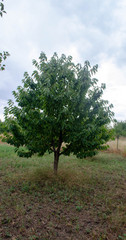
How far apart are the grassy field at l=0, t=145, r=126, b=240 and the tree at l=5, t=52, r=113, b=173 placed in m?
1.56

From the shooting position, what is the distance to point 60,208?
16.1 ft

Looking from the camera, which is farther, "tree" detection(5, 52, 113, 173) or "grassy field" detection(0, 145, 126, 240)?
"tree" detection(5, 52, 113, 173)

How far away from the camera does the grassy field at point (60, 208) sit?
3.71 meters

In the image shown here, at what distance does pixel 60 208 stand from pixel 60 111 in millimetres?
3331

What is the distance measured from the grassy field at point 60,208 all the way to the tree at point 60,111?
156 centimetres

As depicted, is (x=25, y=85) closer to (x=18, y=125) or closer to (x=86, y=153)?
(x=18, y=125)

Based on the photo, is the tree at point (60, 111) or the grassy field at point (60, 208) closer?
the grassy field at point (60, 208)

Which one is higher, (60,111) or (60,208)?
(60,111)

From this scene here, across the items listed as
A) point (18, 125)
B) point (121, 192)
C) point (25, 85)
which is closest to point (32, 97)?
point (25, 85)

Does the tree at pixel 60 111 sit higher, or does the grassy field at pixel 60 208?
the tree at pixel 60 111

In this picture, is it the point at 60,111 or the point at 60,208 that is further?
the point at 60,111

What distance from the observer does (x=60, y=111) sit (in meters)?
5.92

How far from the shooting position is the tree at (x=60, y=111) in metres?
6.04

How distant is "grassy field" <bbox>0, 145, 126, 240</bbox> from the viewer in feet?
12.2
